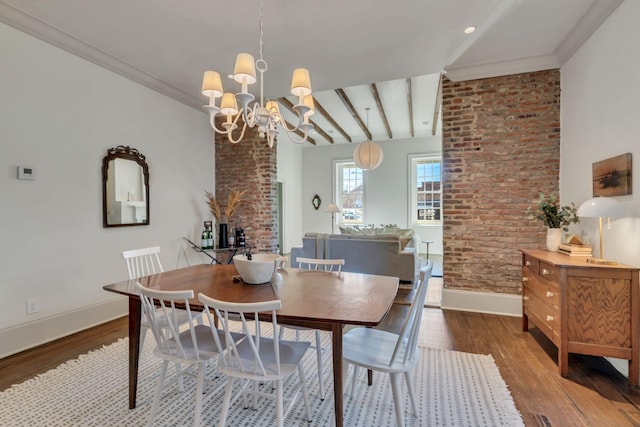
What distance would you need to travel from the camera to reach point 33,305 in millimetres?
2781

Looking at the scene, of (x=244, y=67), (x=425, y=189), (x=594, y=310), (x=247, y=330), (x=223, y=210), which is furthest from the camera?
(x=425, y=189)

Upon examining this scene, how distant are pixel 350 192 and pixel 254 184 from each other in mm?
4300

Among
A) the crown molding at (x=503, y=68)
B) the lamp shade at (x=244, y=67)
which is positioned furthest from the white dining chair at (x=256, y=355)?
the crown molding at (x=503, y=68)

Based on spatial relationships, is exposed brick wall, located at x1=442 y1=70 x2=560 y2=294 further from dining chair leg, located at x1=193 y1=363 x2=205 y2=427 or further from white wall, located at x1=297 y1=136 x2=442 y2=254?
white wall, located at x1=297 y1=136 x2=442 y2=254

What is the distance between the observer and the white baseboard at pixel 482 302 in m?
3.56

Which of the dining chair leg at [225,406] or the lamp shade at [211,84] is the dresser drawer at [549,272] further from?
the lamp shade at [211,84]

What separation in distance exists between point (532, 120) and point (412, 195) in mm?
4669

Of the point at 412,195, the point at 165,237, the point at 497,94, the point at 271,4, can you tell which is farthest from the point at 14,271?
the point at 412,195

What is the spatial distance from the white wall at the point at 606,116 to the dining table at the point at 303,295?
1.93 meters

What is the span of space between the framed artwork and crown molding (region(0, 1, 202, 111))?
15.9 feet

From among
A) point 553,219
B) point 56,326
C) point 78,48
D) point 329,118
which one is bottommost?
point 56,326

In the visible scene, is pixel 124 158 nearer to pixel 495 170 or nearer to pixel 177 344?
pixel 177 344

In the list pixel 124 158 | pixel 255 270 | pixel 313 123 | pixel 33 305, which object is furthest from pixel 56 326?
pixel 313 123

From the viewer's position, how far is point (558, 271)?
233 cm
